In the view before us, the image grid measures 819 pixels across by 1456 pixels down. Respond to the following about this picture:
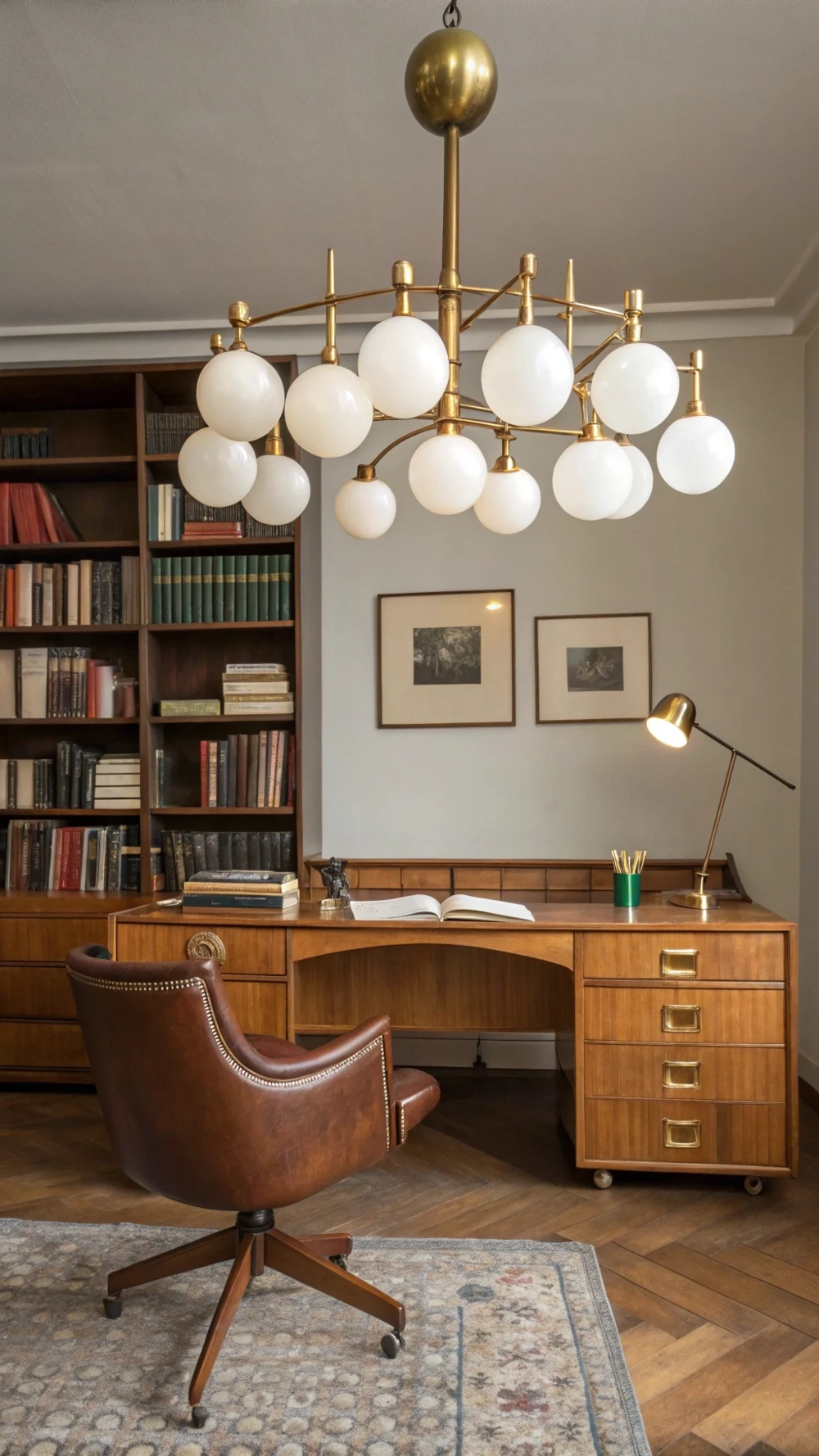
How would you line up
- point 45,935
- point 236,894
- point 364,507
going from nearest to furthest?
point 364,507, point 236,894, point 45,935

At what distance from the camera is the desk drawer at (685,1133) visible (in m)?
2.81

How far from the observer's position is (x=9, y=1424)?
5.96ft

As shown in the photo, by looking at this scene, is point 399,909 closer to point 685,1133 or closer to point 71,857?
point 685,1133

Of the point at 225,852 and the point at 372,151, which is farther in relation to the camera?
the point at 225,852

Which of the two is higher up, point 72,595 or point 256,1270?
point 72,595

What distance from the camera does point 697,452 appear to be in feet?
6.31

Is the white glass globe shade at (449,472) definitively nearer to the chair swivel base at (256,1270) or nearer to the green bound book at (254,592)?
the chair swivel base at (256,1270)

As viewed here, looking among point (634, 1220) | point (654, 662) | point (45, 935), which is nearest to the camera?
point (634, 1220)

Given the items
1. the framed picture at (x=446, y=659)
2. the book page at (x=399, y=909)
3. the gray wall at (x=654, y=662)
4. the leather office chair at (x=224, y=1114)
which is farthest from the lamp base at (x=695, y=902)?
the leather office chair at (x=224, y=1114)

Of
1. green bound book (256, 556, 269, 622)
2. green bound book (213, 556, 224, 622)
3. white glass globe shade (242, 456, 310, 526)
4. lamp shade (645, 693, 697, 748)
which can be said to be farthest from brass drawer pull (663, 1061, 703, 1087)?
green bound book (213, 556, 224, 622)

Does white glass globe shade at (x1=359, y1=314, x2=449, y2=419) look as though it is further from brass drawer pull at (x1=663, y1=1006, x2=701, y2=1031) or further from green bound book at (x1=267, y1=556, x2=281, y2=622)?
green bound book at (x1=267, y1=556, x2=281, y2=622)

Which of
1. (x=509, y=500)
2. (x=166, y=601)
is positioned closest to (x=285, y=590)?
(x=166, y=601)

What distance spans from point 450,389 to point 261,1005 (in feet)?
6.37

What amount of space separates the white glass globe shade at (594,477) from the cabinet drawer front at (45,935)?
2.57 m
